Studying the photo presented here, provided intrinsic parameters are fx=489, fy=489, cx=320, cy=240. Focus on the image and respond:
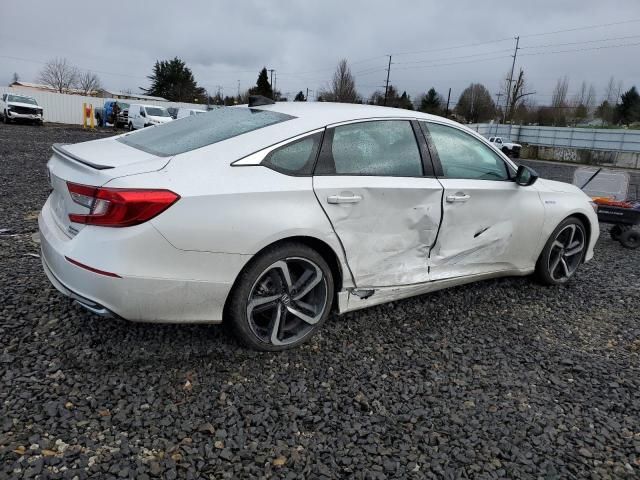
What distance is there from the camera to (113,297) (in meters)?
2.39

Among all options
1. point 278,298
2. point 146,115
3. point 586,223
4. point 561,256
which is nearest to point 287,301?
point 278,298

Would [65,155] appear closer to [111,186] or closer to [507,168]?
[111,186]

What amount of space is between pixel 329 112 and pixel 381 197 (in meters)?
0.67

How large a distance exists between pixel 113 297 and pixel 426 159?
87.0 inches

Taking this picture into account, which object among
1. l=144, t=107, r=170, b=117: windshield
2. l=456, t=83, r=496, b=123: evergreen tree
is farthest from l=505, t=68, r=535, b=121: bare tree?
l=144, t=107, r=170, b=117: windshield

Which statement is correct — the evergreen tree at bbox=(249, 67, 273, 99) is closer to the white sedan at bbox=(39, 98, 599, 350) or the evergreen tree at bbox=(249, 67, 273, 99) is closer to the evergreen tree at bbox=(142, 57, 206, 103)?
the evergreen tree at bbox=(142, 57, 206, 103)

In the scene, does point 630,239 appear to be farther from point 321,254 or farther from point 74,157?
point 74,157

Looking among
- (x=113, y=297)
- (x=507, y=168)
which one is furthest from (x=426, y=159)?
(x=113, y=297)

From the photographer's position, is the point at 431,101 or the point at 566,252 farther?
the point at 431,101

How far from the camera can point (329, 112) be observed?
320cm

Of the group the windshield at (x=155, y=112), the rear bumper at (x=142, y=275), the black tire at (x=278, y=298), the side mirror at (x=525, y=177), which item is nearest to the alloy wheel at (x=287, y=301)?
the black tire at (x=278, y=298)

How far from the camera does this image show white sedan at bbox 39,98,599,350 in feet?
7.93

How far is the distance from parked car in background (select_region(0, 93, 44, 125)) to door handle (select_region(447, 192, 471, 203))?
29.6m

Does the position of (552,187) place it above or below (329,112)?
below
